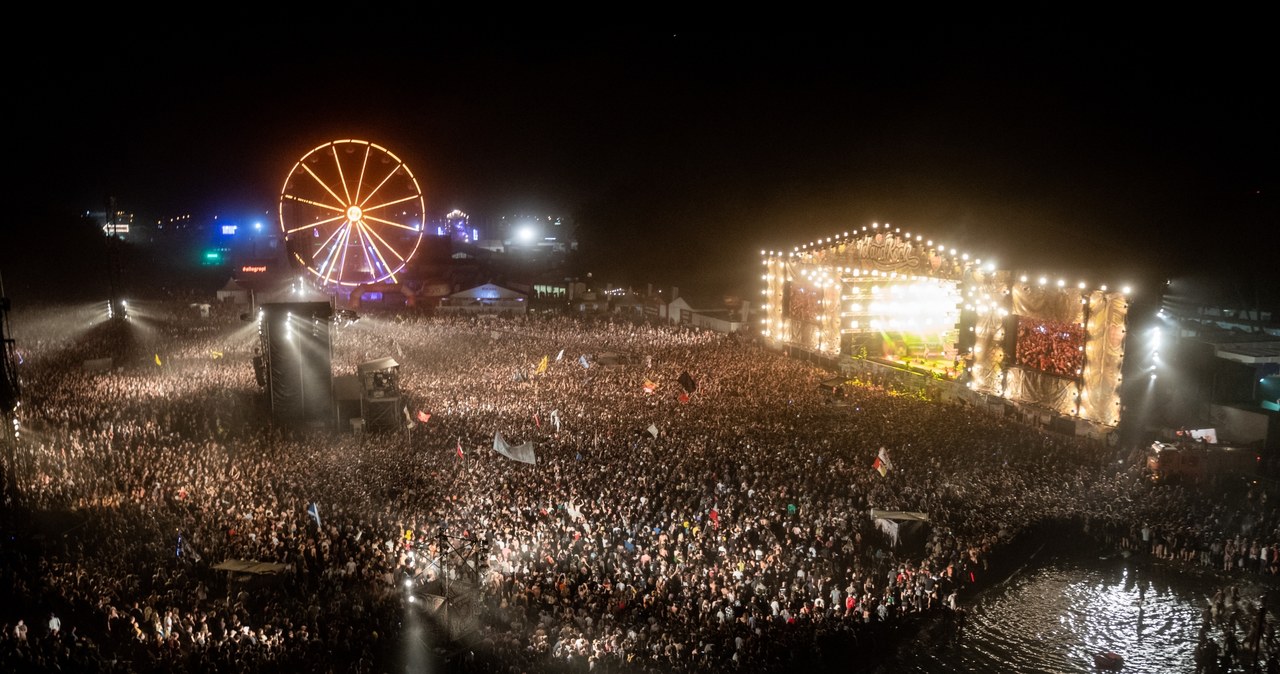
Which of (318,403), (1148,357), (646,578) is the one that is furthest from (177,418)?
(1148,357)

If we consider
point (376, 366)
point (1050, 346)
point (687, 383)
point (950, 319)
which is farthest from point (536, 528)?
point (950, 319)

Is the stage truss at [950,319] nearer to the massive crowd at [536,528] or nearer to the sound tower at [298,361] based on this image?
the massive crowd at [536,528]

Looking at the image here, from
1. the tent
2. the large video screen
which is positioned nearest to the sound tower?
the tent

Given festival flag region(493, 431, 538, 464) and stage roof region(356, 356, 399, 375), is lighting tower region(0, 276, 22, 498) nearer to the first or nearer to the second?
stage roof region(356, 356, 399, 375)

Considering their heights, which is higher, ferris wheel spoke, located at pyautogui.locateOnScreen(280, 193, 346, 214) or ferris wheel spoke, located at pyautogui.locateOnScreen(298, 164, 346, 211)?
ferris wheel spoke, located at pyautogui.locateOnScreen(298, 164, 346, 211)

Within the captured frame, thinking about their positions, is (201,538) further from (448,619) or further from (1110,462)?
(1110,462)

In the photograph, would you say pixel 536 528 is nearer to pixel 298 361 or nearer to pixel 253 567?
pixel 253 567
